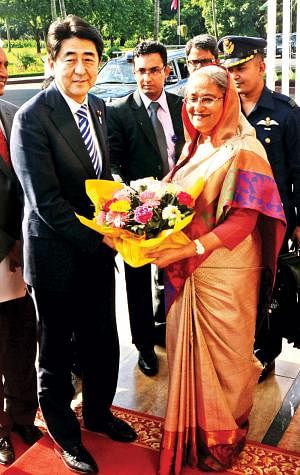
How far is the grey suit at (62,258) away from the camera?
2.28 metres

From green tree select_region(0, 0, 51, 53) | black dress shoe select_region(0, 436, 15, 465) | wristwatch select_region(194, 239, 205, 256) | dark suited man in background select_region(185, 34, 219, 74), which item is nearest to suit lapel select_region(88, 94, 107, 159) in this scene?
wristwatch select_region(194, 239, 205, 256)

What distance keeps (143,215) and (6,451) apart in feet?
4.50

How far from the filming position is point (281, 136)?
3084 mm

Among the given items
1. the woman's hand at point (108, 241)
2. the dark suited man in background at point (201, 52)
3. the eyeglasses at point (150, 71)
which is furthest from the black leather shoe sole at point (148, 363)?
the dark suited man in background at point (201, 52)

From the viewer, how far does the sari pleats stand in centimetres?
240

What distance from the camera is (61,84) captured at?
2.38m

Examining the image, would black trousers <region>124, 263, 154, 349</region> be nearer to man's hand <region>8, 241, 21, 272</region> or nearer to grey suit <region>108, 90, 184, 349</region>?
grey suit <region>108, 90, 184, 349</region>

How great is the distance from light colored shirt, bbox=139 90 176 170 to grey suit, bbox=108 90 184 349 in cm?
2

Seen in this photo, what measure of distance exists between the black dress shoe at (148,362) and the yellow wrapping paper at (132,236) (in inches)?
54.1

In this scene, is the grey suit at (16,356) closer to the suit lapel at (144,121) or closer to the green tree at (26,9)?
the suit lapel at (144,121)

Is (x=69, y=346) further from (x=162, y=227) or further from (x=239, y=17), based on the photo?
(x=239, y=17)

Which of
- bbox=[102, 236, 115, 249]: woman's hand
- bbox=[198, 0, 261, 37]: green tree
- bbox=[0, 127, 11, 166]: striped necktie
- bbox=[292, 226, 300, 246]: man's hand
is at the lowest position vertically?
bbox=[292, 226, 300, 246]: man's hand

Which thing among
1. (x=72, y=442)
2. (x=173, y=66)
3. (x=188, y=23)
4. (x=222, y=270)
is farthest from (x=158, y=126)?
(x=188, y=23)

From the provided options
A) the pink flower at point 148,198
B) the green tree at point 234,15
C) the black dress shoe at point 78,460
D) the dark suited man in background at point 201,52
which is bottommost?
the black dress shoe at point 78,460
